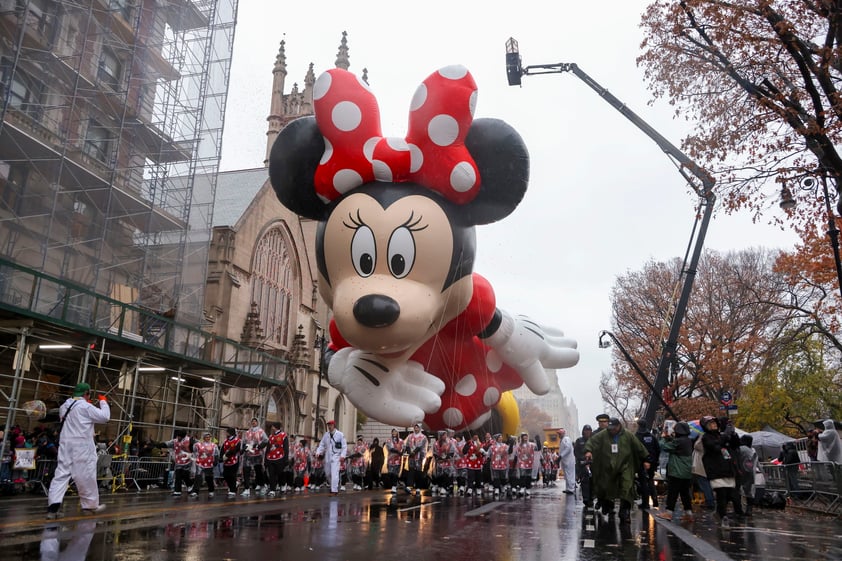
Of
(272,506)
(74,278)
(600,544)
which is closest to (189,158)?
(74,278)

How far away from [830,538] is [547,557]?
4899 mm

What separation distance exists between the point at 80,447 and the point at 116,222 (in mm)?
15407

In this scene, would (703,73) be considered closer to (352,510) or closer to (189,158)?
(352,510)

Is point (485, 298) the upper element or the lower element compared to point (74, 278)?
lower

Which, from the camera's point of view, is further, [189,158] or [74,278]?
[189,158]

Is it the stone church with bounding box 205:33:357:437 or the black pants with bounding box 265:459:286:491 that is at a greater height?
the stone church with bounding box 205:33:357:437

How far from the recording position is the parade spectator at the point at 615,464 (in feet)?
33.1

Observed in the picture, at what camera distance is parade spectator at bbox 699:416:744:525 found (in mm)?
9922

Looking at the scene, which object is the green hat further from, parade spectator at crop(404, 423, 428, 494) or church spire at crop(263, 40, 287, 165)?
church spire at crop(263, 40, 287, 165)

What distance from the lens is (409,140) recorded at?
1029 centimetres

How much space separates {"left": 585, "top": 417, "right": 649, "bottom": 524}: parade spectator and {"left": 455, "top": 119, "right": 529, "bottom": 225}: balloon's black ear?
3.79 meters

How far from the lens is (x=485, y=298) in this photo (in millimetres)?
11320

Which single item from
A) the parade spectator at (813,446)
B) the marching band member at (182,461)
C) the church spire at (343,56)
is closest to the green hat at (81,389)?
the marching band member at (182,461)

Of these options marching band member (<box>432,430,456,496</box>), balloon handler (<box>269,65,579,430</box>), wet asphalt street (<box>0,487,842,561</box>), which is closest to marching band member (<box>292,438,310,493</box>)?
marching band member (<box>432,430,456,496</box>)
